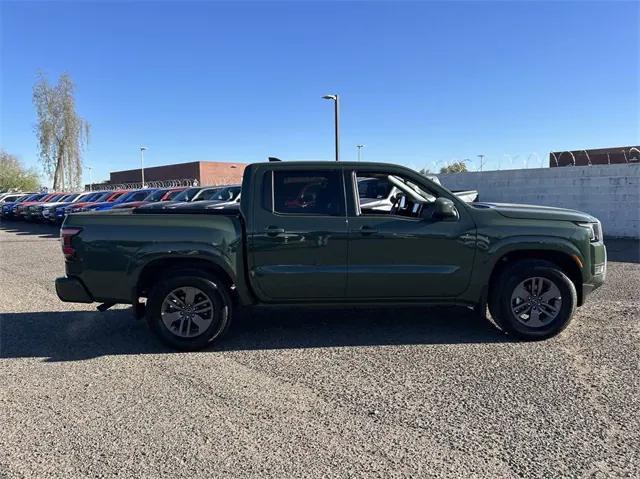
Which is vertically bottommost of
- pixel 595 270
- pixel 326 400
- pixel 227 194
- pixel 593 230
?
pixel 326 400

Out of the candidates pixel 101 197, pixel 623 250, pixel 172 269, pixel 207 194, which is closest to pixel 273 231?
pixel 172 269

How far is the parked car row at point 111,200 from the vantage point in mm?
15805

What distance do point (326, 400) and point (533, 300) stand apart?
2.58 metres

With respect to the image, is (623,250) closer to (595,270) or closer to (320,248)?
(595,270)

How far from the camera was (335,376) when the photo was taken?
4.47m

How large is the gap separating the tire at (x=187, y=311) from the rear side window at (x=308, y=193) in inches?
41.6

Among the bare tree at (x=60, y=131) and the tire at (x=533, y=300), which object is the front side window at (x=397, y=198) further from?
the bare tree at (x=60, y=131)

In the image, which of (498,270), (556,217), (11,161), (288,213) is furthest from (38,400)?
(11,161)

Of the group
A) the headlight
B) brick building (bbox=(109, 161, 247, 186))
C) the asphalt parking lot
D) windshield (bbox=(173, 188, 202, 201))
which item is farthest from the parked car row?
brick building (bbox=(109, 161, 247, 186))

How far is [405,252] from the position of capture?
525cm

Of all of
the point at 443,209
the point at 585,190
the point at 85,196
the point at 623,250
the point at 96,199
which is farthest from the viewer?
the point at 85,196

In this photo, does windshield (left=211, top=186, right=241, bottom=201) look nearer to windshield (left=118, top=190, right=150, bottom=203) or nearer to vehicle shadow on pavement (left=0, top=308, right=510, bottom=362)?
windshield (left=118, top=190, right=150, bottom=203)

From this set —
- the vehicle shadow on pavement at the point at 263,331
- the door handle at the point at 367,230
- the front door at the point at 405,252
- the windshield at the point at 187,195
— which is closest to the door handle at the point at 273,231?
the front door at the point at 405,252

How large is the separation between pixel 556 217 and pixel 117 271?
4429 mm
